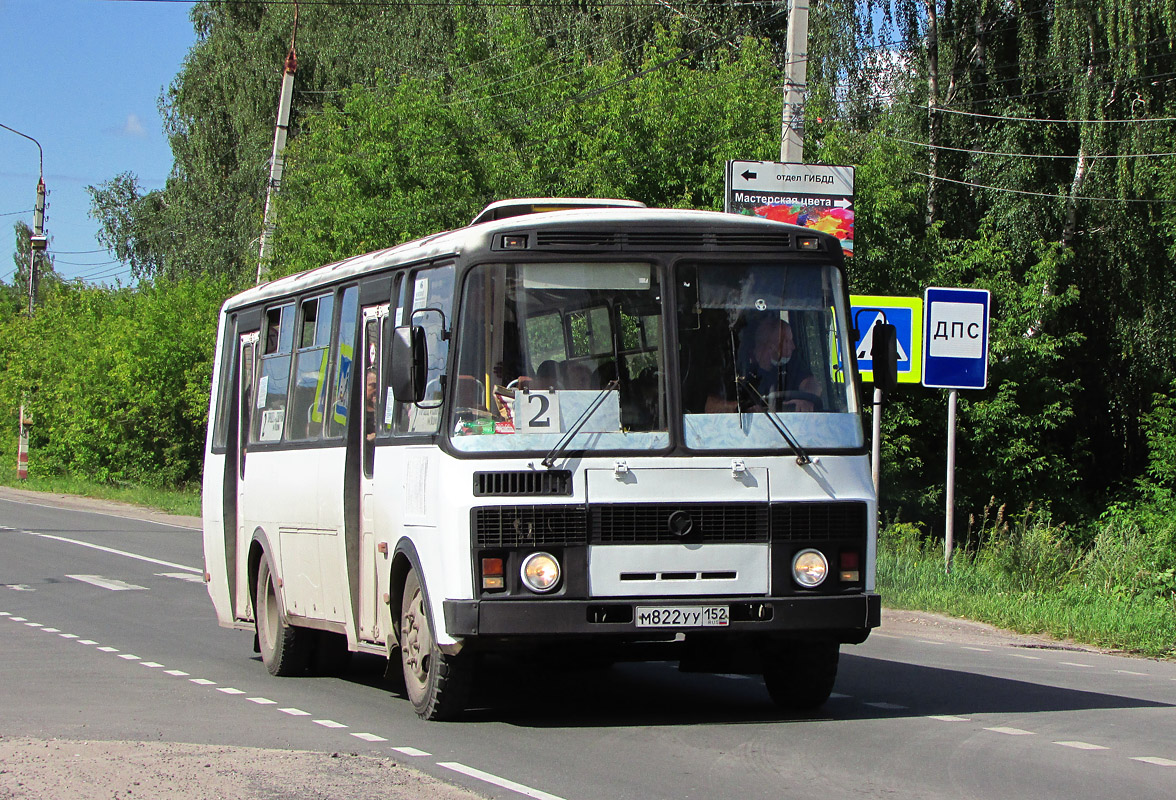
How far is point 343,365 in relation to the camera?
432 inches

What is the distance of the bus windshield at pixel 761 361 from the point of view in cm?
Answer: 891

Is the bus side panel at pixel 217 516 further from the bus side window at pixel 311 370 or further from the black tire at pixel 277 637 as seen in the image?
the bus side window at pixel 311 370

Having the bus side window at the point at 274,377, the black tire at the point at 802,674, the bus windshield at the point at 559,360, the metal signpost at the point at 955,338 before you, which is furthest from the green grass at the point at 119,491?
the bus windshield at the point at 559,360

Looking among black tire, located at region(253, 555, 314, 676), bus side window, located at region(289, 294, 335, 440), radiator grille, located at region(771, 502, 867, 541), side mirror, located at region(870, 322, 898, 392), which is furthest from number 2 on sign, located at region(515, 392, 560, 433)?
black tire, located at region(253, 555, 314, 676)

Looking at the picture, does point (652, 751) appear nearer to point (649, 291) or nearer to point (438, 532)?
point (438, 532)

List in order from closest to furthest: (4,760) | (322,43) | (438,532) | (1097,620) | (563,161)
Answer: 1. (4,760)
2. (438,532)
3. (1097,620)
4. (563,161)
5. (322,43)

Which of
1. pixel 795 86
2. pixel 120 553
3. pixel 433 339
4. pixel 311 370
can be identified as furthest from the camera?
pixel 120 553

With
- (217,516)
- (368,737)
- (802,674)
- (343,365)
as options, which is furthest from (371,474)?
(217,516)

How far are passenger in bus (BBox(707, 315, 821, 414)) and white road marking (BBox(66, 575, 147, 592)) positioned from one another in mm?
12169

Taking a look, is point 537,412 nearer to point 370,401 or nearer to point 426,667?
point 426,667

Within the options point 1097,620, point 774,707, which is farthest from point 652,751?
point 1097,620

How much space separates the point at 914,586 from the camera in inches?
685

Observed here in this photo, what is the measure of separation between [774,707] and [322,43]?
4121 cm

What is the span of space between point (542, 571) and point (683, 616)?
2.59 ft
